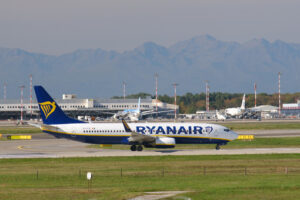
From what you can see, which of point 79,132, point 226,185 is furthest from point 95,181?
point 79,132

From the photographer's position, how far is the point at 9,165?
170 feet

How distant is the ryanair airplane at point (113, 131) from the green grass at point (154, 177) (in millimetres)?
7530

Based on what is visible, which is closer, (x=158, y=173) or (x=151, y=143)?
(x=158, y=173)

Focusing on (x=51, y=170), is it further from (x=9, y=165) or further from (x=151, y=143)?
(x=151, y=143)

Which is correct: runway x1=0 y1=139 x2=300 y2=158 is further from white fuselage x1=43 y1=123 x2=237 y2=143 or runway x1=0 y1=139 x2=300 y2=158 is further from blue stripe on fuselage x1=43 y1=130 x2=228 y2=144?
white fuselage x1=43 y1=123 x2=237 y2=143

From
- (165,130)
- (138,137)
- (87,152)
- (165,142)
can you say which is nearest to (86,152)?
(87,152)

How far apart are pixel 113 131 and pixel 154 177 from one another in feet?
74.7

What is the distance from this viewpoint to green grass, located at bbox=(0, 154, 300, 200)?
35.0m

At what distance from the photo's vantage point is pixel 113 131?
65.4 meters

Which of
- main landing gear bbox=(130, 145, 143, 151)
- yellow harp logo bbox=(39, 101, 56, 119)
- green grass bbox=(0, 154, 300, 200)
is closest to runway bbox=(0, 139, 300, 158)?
main landing gear bbox=(130, 145, 143, 151)

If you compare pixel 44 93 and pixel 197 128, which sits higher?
pixel 44 93

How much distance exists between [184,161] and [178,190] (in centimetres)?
1762

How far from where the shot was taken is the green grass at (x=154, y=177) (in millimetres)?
35031

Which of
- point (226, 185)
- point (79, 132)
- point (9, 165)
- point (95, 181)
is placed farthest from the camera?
point (79, 132)
